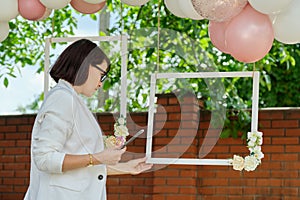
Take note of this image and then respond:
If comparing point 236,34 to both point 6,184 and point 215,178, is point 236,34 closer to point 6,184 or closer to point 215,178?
point 215,178

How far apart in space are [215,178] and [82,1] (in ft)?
5.59

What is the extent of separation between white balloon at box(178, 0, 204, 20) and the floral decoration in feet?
1.79

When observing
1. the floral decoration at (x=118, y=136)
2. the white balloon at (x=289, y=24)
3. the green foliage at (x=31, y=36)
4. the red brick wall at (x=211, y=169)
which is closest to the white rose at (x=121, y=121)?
the floral decoration at (x=118, y=136)

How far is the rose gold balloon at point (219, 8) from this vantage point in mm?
2436

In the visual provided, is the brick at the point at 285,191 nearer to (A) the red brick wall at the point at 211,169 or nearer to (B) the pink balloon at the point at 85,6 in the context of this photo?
(A) the red brick wall at the point at 211,169

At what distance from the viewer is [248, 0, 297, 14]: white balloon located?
7.67ft

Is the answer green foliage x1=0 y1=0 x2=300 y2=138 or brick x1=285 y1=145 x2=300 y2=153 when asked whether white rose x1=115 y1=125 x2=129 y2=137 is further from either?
brick x1=285 y1=145 x2=300 y2=153

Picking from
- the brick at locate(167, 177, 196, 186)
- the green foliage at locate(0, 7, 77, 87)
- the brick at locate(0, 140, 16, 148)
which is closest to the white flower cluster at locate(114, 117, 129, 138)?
the brick at locate(167, 177, 196, 186)

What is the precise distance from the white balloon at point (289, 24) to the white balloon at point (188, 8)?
35 cm

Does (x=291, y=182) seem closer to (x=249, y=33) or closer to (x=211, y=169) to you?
(x=211, y=169)

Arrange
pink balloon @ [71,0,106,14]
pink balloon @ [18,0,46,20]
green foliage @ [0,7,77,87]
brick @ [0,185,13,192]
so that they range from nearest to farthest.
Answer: pink balloon @ [18,0,46,20], pink balloon @ [71,0,106,14], brick @ [0,185,13,192], green foliage @ [0,7,77,87]

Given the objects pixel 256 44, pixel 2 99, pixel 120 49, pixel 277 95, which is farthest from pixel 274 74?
pixel 256 44

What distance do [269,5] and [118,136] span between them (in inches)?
32.6

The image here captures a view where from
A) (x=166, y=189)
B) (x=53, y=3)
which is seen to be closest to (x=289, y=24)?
(x=53, y=3)
